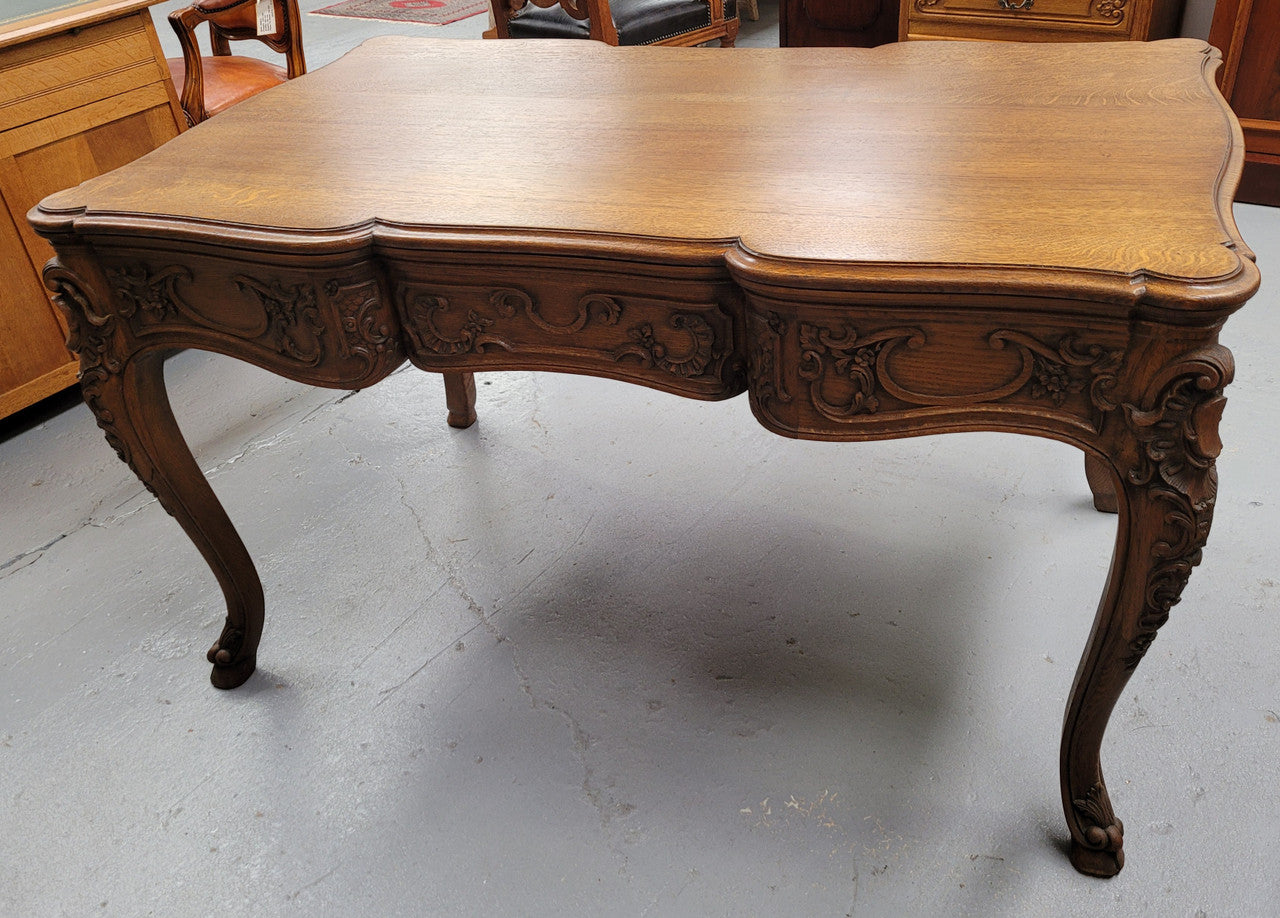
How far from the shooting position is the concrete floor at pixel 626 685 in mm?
1359

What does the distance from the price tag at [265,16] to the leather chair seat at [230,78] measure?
15cm

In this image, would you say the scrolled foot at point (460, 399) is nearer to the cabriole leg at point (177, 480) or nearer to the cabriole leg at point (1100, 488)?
the cabriole leg at point (177, 480)

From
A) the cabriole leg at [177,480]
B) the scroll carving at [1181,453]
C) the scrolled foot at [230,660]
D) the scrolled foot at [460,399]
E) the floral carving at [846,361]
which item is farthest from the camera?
the scrolled foot at [460,399]

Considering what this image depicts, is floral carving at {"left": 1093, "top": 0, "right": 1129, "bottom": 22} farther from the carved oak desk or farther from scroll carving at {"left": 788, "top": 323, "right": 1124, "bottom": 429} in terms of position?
scroll carving at {"left": 788, "top": 323, "right": 1124, "bottom": 429}

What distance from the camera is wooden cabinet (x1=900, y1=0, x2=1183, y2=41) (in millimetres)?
2816

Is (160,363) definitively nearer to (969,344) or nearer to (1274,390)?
(969,344)

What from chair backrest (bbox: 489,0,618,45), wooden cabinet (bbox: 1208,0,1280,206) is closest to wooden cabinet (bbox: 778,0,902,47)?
chair backrest (bbox: 489,0,618,45)

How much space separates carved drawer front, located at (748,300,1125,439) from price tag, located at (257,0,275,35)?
2.22m

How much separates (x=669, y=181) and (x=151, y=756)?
4.06 ft

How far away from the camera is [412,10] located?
6.30 metres

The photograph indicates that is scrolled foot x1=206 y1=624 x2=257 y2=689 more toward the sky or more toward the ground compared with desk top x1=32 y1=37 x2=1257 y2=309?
more toward the ground

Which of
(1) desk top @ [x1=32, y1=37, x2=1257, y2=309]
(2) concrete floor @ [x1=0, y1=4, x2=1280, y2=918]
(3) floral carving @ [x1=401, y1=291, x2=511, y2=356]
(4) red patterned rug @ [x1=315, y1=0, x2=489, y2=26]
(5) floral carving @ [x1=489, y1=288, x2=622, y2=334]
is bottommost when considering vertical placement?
(2) concrete floor @ [x1=0, y1=4, x2=1280, y2=918]

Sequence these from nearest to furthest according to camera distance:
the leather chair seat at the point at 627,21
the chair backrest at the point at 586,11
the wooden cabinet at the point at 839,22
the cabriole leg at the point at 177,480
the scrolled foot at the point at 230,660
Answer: the cabriole leg at the point at 177,480
the scrolled foot at the point at 230,660
the chair backrest at the point at 586,11
the leather chair seat at the point at 627,21
the wooden cabinet at the point at 839,22

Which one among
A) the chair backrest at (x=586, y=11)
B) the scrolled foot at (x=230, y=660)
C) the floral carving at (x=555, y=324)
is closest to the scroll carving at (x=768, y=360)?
the floral carving at (x=555, y=324)
